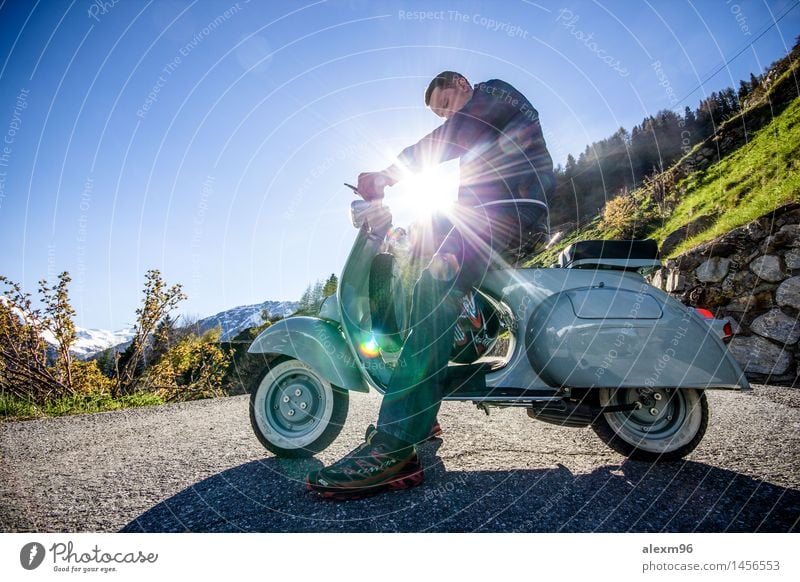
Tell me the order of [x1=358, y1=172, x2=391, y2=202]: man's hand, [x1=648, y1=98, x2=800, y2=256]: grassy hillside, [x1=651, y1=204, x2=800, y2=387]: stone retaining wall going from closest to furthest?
[x1=358, y1=172, x2=391, y2=202]: man's hand → [x1=651, y1=204, x2=800, y2=387]: stone retaining wall → [x1=648, y1=98, x2=800, y2=256]: grassy hillside

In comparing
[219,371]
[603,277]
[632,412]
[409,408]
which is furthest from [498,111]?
[219,371]

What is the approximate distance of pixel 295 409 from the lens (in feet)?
6.46

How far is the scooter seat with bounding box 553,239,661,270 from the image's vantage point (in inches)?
73.2

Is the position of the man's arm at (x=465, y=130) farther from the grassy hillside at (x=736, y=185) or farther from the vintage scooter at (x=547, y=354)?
the grassy hillside at (x=736, y=185)

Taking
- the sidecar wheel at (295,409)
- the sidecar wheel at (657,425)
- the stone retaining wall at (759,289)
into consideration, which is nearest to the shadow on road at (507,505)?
the sidecar wheel at (657,425)

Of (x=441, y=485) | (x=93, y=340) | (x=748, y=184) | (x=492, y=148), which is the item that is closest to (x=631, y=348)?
(x=441, y=485)

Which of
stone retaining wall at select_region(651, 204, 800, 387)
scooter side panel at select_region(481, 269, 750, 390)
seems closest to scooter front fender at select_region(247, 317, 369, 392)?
scooter side panel at select_region(481, 269, 750, 390)

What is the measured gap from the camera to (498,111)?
6.08 ft

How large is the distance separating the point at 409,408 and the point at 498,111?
59.1 inches

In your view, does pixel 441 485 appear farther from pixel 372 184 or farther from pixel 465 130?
pixel 465 130

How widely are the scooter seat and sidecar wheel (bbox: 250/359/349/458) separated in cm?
141

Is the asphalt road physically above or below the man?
below

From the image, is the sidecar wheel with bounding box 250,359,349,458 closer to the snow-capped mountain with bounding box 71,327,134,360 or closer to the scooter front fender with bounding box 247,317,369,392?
the scooter front fender with bounding box 247,317,369,392

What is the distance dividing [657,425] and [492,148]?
5.27 feet
